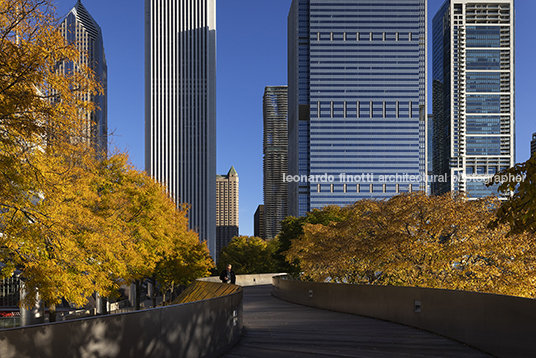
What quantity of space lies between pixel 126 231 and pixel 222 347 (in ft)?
50.1

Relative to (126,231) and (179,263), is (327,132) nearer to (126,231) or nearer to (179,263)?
(179,263)

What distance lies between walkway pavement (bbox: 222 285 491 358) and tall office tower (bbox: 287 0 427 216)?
156522mm

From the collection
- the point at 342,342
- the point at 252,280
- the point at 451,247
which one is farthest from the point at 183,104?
the point at 342,342

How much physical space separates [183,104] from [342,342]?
599ft

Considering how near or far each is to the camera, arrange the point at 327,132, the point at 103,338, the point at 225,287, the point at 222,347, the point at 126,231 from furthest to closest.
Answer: the point at 327,132 < the point at 126,231 < the point at 225,287 < the point at 222,347 < the point at 103,338

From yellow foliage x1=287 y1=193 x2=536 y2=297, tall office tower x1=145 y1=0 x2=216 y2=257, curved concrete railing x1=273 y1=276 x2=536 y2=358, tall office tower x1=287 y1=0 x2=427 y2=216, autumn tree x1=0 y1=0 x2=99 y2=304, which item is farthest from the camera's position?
tall office tower x1=145 y1=0 x2=216 y2=257

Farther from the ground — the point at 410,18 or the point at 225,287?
the point at 410,18

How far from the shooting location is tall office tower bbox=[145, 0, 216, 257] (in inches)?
7121

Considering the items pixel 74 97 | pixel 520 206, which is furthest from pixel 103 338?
pixel 74 97

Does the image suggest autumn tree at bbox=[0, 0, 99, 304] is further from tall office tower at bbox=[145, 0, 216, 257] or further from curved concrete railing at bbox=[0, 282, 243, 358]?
tall office tower at bbox=[145, 0, 216, 257]

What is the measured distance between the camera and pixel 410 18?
17738 centimetres

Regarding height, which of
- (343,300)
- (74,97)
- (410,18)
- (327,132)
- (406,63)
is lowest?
(343,300)

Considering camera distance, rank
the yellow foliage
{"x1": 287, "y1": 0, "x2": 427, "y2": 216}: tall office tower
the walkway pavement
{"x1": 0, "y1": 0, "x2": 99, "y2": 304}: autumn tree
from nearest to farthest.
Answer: {"x1": 0, "y1": 0, "x2": 99, "y2": 304}: autumn tree < the walkway pavement < the yellow foliage < {"x1": 287, "y1": 0, "x2": 427, "y2": 216}: tall office tower

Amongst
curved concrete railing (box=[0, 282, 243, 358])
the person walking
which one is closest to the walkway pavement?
curved concrete railing (box=[0, 282, 243, 358])
